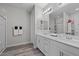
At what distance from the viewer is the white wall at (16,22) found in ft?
10.7

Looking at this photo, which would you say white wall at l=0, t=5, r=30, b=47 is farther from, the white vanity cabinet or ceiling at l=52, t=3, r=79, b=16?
ceiling at l=52, t=3, r=79, b=16

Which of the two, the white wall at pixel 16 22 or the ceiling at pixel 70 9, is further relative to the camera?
the white wall at pixel 16 22

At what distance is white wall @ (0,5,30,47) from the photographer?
3.26 metres

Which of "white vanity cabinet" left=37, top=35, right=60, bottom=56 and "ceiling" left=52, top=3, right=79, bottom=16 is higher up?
"ceiling" left=52, top=3, right=79, bottom=16

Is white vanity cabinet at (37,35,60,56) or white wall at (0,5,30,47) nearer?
white vanity cabinet at (37,35,60,56)

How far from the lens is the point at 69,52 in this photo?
1.05m

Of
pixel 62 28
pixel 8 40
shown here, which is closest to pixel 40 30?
pixel 62 28

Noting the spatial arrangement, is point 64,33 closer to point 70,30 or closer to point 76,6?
point 70,30

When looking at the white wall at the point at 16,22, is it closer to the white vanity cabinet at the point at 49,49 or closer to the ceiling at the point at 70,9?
the white vanity cabinet at the point at 49,49

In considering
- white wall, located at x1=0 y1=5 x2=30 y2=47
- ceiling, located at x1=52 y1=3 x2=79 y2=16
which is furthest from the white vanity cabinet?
white wall, located at x1=0 y1=5 x2=30 y2=47

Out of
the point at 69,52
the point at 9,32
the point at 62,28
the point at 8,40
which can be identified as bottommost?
the point at 8,40

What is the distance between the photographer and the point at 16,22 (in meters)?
3.61

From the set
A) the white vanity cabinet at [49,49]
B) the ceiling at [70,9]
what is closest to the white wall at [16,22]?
the white vanity cabinet at [49,49]

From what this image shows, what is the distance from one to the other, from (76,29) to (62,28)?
0.43 m
